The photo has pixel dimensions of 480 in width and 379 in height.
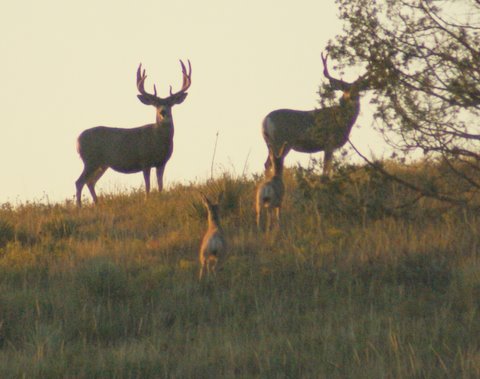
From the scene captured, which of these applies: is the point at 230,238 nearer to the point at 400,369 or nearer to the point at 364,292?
the point at 364,292

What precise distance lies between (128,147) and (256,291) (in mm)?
8886

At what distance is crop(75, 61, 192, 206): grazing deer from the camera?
19000 millimetres

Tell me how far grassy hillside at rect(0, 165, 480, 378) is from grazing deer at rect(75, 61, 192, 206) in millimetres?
3915

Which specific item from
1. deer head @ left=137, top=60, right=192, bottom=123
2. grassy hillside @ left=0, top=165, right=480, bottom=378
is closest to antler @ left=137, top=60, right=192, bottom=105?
deer head @ left=137, top=60, right=192, bottom=123

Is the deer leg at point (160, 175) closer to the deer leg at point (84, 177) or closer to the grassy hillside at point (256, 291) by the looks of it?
the deer leg at point (84, 177)

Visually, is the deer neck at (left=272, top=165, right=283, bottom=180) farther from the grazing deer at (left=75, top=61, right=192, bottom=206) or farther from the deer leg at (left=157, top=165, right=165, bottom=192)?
the grazing deer at (left=75, top=61, right=192, bottom=206)

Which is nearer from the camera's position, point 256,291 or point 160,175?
point 256,291

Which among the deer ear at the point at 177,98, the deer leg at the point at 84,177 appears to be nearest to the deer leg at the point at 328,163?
the deer leg at the point at 84,177

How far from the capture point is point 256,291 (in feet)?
34.8

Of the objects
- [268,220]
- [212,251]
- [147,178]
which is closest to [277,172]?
[268,220]

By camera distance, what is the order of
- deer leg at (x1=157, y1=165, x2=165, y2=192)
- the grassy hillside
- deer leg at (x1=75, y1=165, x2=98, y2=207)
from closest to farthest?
the grassy hillside
deer leg at (x1=157, y1=165, x2=165, y2=192)
deer leg at (x1=75, y1=165, x2=98, y2=207)

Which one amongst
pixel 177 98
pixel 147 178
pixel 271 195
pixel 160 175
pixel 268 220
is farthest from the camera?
pixel 177 98

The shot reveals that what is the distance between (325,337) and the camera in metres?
8.91

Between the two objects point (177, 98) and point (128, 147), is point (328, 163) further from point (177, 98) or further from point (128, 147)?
point (177, 98)
